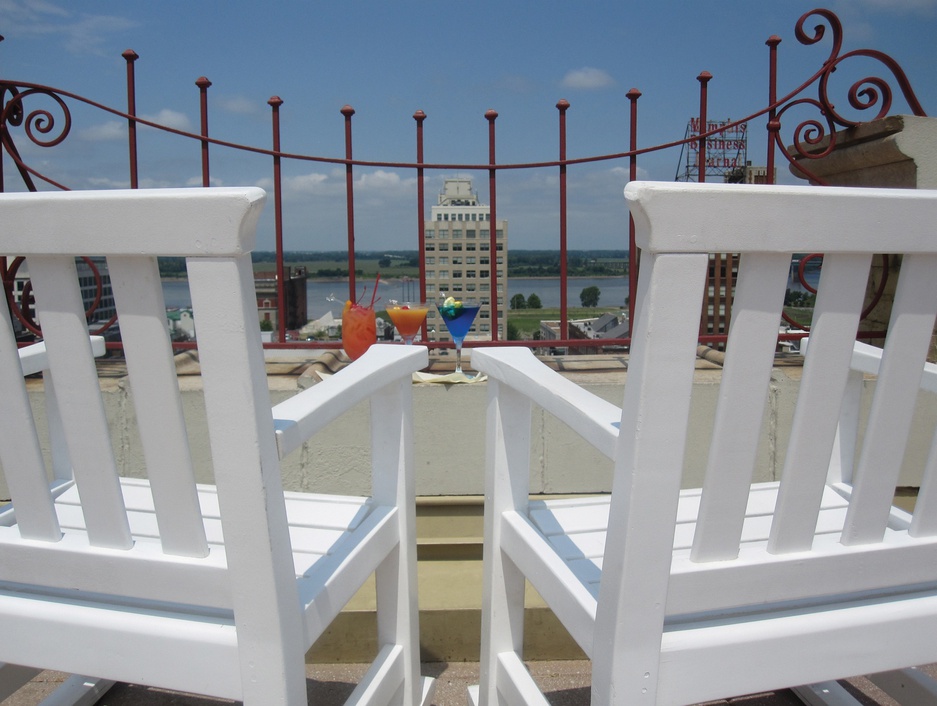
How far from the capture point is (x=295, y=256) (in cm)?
253

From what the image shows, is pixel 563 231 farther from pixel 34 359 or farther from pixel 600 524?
pixel 34 359

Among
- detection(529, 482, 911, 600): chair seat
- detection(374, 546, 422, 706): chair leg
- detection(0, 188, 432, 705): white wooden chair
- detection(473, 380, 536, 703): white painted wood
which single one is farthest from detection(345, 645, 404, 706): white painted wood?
detection(529, 482, 911, 600): chair seat

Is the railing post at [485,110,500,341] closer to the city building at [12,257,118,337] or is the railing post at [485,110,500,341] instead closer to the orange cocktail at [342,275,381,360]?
the orange cocktail at [342,275,381,360]

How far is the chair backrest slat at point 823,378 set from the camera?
77 cm

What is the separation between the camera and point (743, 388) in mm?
775

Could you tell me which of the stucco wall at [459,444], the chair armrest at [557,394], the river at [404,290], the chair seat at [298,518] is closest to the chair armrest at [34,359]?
the chair seat at [298,518]

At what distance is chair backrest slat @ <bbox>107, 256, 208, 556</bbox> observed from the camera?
773 mm

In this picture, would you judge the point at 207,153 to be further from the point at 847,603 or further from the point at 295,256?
the point at 847,603

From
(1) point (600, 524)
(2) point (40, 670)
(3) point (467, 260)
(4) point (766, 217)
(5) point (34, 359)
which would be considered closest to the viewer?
(4) point (766, 217)

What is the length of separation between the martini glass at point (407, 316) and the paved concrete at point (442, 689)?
87cm

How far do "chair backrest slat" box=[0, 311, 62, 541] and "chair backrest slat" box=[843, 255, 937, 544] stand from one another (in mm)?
990

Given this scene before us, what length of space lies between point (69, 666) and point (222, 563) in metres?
0.27

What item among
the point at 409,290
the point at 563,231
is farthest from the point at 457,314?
the point at 563,231

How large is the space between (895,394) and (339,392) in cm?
70
